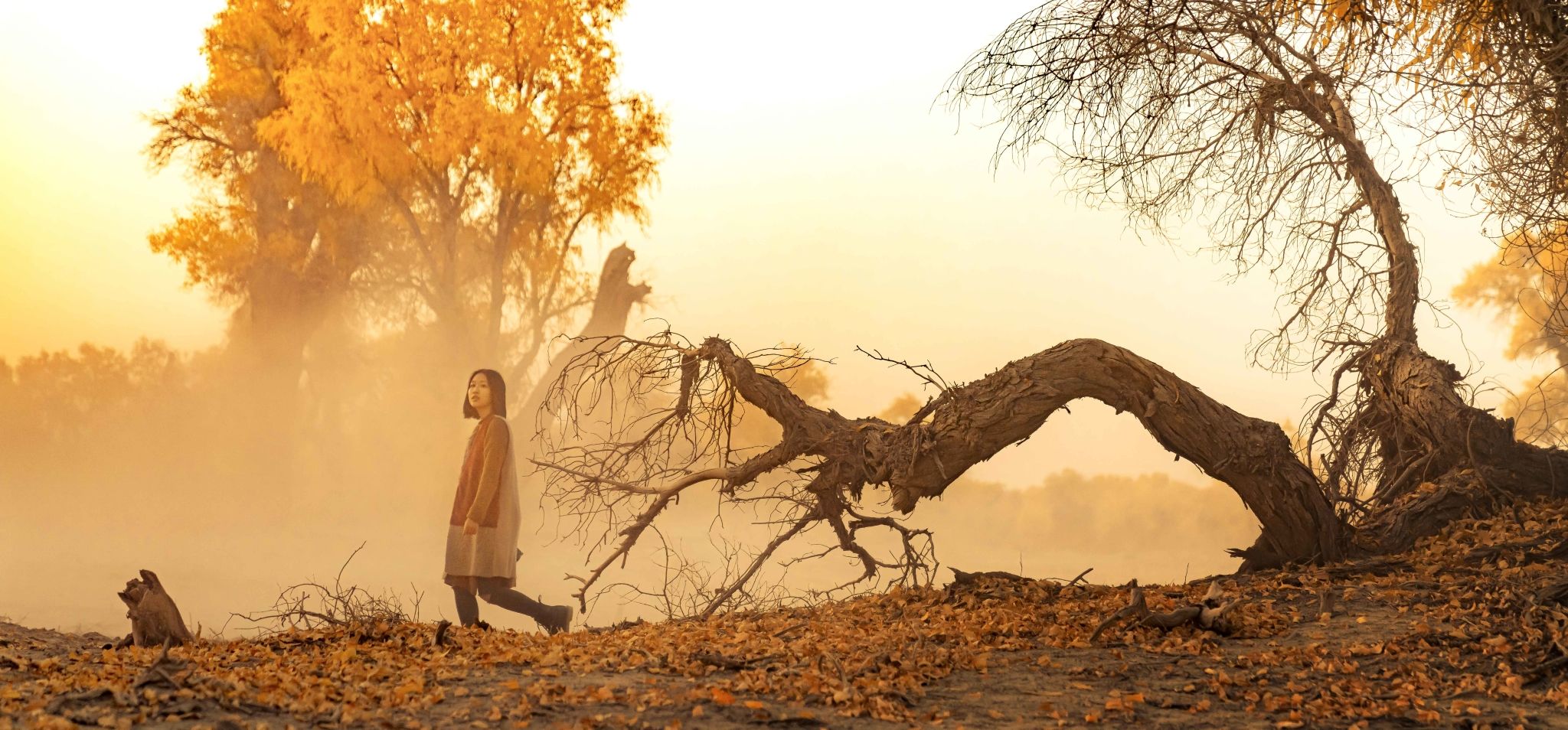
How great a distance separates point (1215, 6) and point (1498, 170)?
6.10 feet

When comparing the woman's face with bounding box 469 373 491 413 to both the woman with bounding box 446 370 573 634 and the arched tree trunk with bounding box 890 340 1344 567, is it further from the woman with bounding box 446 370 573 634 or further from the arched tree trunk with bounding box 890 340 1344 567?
the arched tree trunk with bounding box 890 340 1344 567

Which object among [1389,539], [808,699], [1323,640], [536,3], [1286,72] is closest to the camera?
[808,699]

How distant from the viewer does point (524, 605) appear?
20.3 ft

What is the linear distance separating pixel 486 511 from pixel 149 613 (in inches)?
69.5

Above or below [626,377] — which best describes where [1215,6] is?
above

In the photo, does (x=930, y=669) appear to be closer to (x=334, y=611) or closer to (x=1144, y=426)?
(x=1144, y=426)

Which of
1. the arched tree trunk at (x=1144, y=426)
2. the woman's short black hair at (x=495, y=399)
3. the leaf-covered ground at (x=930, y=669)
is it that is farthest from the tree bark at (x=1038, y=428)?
the woman's short black hair at (x=495, y=399)

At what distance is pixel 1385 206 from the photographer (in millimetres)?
7820

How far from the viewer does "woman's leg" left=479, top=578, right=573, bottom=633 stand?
6.09 metres

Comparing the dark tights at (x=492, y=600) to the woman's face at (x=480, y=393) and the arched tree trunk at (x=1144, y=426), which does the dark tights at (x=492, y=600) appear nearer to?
the woman's face at (x=480, y=393)

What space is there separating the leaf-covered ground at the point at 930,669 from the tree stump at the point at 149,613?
0.44 meters

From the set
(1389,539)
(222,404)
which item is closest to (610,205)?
(222,404)

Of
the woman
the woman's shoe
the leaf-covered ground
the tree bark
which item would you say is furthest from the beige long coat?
the tree bark

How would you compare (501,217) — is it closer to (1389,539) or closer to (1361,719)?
(1389,539)
